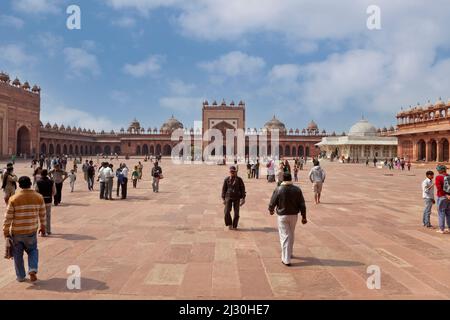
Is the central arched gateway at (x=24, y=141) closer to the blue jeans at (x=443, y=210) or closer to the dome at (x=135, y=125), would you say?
the dome at (x=135, y=125)

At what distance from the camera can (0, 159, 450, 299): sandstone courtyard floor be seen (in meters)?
4.31

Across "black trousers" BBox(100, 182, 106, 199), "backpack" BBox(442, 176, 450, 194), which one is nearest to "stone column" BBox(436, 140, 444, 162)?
"backpack" BBox(442, 176, 450, 194)

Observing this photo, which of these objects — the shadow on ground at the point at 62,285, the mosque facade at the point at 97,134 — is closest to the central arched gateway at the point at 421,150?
the mosque facade at the point at 97,134

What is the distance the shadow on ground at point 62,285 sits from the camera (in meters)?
4.30

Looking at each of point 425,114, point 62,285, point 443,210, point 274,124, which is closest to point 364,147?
point 425,114

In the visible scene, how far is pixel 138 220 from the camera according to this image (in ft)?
28.1

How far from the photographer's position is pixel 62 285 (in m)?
4.44

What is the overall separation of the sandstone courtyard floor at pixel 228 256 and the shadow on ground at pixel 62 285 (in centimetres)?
1

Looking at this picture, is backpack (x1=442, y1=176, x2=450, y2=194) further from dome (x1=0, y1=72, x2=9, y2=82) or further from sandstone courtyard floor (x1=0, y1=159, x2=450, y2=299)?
dome (x1=0, y1=72, x2=9, y2=82)

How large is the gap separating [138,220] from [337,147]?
51360 mm

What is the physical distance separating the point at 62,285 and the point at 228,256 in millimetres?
2375
